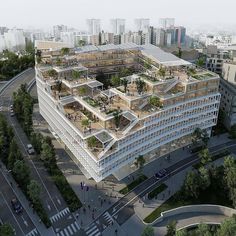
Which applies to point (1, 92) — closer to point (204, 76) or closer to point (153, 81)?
point (153, 81)

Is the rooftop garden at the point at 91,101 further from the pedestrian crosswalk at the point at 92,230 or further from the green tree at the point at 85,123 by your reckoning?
the pedestrian crosswalk at the point at 92,230

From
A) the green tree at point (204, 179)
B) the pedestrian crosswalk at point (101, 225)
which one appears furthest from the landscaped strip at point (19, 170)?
the green tree at point (204, 179)

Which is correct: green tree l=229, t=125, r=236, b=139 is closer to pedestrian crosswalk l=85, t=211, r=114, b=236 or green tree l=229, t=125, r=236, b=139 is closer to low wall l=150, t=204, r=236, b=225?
low wall l=150, t=204, r=236, b=225

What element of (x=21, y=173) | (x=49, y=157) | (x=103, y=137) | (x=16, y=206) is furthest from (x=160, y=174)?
(x=16, y=206)

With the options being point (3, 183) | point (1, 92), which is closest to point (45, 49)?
point (1, 92)

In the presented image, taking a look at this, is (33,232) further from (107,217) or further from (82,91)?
(82,91)

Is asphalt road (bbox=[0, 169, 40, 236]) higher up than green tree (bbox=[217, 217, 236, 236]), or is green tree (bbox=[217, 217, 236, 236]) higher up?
green tree (bbox=[217, 217, 236, 236])

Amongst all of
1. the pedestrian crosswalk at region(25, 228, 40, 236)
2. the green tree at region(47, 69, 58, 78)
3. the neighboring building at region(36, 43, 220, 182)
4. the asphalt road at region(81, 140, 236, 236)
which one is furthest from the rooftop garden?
the pedestrian crosswalk at region(25, 228, 40, 236)
